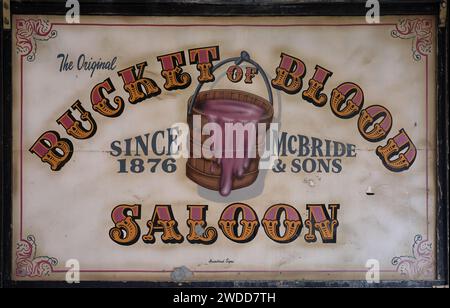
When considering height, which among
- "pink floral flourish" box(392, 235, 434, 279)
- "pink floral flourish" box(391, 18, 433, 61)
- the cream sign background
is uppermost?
"pink floral flourish" box(391, 18, 433, 61)

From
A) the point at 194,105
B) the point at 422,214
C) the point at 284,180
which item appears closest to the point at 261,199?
the point at 284,180

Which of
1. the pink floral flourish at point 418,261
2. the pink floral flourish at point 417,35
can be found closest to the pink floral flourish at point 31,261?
the pink floral flourish at point 418,261

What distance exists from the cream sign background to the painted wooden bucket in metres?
0.05

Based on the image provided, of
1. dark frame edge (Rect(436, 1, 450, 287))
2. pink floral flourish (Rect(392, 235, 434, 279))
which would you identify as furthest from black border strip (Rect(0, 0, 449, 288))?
pink floral flourish (Rect(392, 235, 434, 279))

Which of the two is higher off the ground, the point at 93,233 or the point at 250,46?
the point at 250,46

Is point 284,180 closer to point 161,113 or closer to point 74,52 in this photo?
point 161,113

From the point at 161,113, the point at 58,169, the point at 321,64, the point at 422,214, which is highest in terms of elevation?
the point at 321,64

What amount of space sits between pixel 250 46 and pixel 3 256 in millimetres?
2278

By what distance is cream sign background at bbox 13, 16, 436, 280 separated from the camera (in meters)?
4.75

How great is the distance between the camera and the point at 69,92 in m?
4.76

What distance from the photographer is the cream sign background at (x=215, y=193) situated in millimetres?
4746

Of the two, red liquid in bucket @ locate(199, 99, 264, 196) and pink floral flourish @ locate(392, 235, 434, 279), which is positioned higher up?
red liquid in bucket @ locate(199, 99, 264, 196)

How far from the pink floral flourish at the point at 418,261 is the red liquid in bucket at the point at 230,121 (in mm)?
1287

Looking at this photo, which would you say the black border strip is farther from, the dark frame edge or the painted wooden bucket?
the painted wooden bucket
